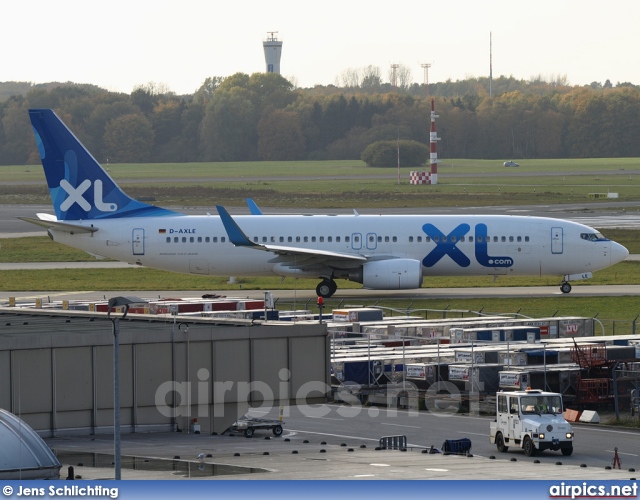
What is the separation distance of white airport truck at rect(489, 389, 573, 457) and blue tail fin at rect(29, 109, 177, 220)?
32460 mm

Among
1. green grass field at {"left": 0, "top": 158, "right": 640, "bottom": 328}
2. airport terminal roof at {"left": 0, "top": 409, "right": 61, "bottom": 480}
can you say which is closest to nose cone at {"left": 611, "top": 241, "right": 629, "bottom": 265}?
green grass field at {"left": 0, "top": 158, "right": 640, "bottom": 328}

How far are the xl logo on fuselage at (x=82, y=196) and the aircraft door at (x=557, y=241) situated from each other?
23.1 m

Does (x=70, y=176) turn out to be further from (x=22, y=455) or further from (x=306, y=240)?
(x=22, y=455)

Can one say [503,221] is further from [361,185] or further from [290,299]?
[361,185]

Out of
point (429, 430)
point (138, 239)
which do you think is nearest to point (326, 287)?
point (138, 239)

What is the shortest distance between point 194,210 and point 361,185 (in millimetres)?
58408

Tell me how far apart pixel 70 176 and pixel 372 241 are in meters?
16.0

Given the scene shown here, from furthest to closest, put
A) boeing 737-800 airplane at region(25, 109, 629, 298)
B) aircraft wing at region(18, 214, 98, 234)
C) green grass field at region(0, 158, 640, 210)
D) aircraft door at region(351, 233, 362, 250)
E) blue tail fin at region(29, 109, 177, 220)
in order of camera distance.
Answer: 1. green grass field at region(0, 158, 640, 210)
2. blue tail fin at region(29, 109, 177, 220)
3. aircraft door at region(351, 233, 362, 250)
4. boeing 737-800 airplane at region(25, 109, 629, 298)
5. aircraft wing at region(18, 214, 98, 234)

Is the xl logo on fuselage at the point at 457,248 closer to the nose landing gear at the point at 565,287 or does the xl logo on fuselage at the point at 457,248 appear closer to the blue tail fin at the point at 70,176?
the nose landing gear at the point at 565,287

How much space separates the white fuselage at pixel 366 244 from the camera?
209ft

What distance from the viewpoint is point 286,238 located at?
6450 centimetres

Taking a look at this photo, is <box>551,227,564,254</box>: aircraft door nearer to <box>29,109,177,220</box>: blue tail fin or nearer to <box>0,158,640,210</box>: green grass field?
<box>29,109,177,220</box>: blue tail fin

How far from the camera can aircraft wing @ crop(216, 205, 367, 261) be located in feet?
199

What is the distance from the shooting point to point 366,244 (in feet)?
211
